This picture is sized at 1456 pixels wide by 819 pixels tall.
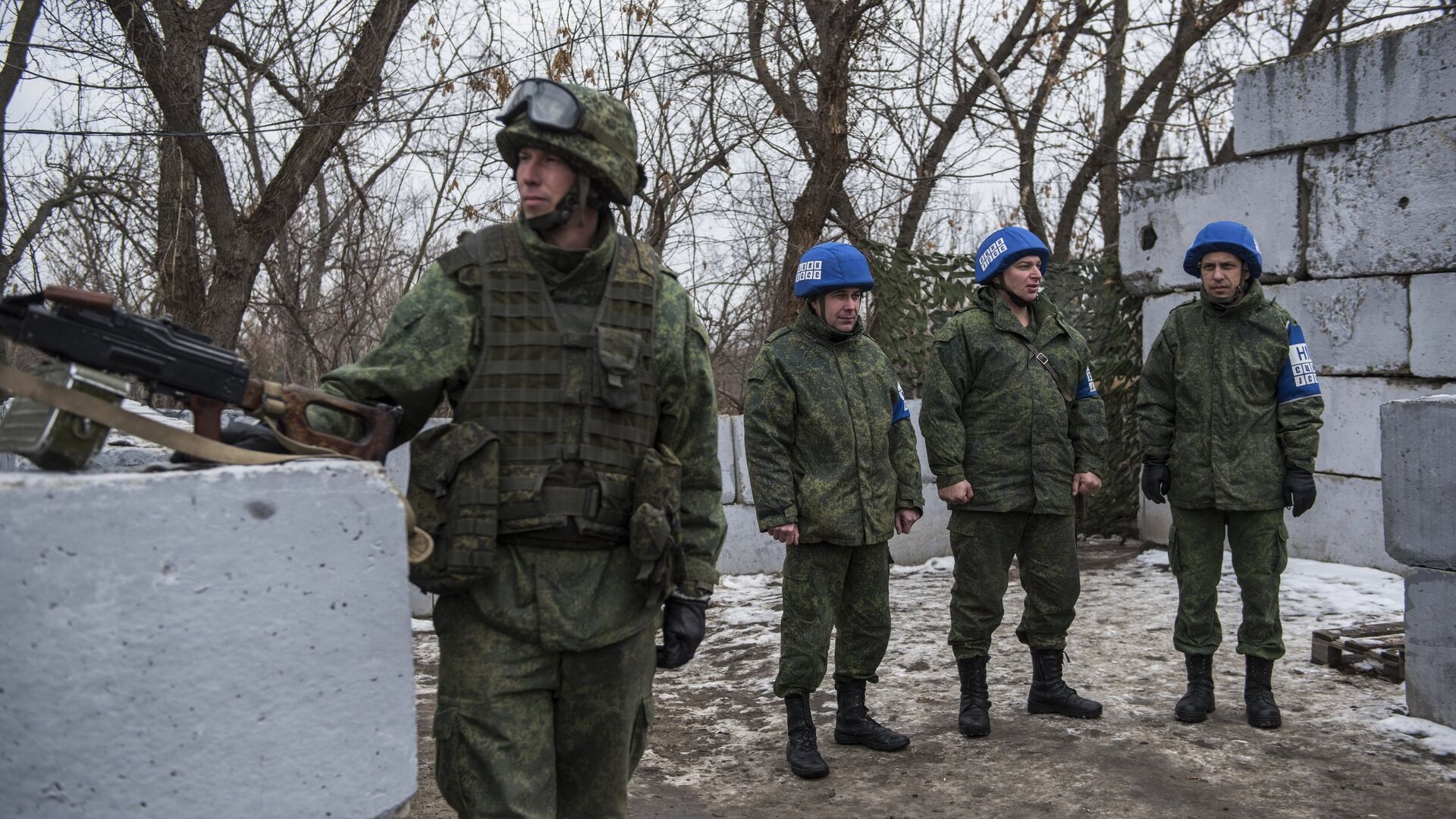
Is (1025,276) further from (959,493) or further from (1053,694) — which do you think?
(1053,694)

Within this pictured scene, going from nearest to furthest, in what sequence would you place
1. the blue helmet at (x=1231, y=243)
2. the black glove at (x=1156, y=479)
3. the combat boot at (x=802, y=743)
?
the combat boot at (x=802, y=743) < the blue helmet at (x=1231, y=243) < the black glove at (x=1156, y=479)

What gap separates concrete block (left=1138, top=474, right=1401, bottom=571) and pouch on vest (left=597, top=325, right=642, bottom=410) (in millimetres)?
5450

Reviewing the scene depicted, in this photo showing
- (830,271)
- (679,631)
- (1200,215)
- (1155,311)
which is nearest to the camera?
(679,631)

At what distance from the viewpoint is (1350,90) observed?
268 inches

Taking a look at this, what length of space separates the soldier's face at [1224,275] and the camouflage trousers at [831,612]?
64.2 inches

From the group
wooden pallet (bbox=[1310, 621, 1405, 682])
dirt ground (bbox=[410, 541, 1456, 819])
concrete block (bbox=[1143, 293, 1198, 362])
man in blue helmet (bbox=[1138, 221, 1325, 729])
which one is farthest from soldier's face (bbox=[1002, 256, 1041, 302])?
concrete block (bbox=[1143, 293, 1198, 362])

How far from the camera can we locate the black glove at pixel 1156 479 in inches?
188

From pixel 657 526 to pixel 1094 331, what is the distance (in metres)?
6.66

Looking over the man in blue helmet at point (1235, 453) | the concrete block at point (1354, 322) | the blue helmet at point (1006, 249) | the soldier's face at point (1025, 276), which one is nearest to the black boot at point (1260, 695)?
the man in blue helmet at point (1235, 453)

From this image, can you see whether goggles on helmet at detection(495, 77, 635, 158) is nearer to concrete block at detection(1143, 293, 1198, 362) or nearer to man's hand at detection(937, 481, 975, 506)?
man's hand at detection(937, 481, 975, 506)

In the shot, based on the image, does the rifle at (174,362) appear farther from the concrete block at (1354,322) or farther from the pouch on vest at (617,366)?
the concrete block at (1354,322)

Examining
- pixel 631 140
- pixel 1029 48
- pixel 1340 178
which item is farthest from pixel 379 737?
pixel 1029 48

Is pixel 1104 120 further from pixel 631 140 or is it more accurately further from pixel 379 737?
pixel 379 737

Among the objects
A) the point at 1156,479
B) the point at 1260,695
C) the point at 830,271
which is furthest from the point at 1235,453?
the point at 830,271
